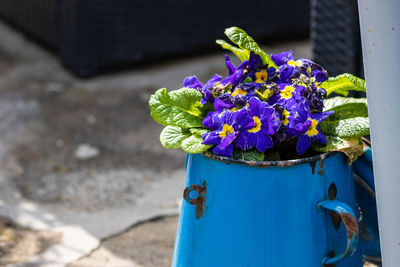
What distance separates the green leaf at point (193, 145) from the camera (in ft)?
4.68

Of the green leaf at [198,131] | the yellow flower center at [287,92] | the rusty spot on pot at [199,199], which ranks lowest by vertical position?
→ the rusty spot on pot at [199,199]

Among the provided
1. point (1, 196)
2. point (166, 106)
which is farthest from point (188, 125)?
point (1, 196)

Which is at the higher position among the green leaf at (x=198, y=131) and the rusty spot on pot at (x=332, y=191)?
the green leaf at (x=198, y=131)

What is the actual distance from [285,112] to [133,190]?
5.60 ft

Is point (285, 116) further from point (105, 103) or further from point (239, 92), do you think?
point (105, 103)

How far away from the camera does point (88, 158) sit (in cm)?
336

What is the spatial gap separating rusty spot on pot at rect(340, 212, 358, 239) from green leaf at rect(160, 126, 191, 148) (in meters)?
0.44

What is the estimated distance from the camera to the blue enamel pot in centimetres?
140

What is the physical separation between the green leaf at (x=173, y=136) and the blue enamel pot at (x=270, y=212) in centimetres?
7

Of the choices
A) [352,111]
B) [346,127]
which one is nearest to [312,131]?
[346,127]

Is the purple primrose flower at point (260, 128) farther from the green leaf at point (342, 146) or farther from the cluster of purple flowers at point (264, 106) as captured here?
the green leaf at point (342, 146)

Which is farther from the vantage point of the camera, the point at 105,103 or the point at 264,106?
the point at 105,103

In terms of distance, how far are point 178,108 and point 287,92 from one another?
0.28 m

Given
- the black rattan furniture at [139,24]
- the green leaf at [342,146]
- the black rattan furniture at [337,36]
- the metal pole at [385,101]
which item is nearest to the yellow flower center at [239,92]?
the green leaf at [342,146]
